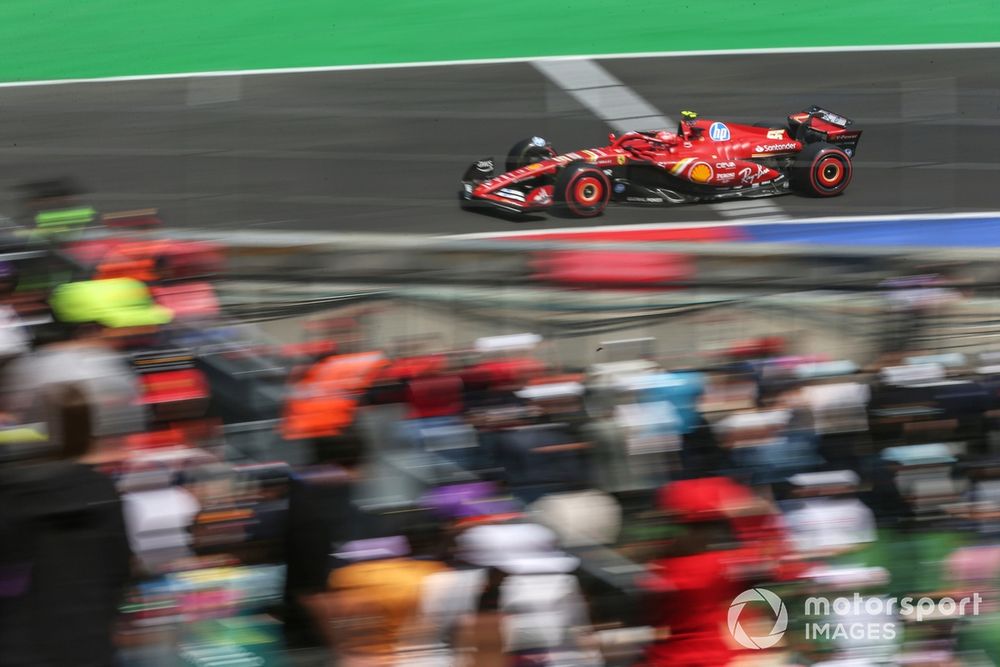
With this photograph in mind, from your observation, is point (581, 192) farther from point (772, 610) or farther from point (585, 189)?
point (772, 610)

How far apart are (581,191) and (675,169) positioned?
2.81ft

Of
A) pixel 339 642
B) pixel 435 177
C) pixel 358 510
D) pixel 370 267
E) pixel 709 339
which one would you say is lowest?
pixel 339 642

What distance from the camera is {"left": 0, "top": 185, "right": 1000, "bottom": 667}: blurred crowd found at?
313cm

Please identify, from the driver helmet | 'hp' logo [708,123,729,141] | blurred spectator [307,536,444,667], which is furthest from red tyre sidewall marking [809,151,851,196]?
blurred spectator [307,536,444,667]

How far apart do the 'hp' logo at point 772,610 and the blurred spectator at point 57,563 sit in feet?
5.38

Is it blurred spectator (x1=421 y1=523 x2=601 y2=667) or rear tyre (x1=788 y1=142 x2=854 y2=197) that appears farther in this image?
rear tyre (x1=788 y1=142 x2=854 y2=197)

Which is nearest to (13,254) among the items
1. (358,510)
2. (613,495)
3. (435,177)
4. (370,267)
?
(370,267)

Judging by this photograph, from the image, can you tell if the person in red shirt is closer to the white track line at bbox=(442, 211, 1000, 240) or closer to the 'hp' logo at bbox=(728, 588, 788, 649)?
the 'hp' logo at bbox=(728, 588, 788, 649)

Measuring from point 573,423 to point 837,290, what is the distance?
1411 mm

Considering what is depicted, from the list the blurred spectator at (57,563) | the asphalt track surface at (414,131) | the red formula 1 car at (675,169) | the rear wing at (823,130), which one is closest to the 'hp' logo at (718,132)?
the red formula 1 car at (675,169)

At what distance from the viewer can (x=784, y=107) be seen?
43.9ft

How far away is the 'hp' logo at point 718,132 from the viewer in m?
10.9

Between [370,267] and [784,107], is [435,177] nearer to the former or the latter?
[784,107]

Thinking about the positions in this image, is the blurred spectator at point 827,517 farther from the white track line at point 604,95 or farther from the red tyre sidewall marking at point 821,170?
the white track line at point 604,95
